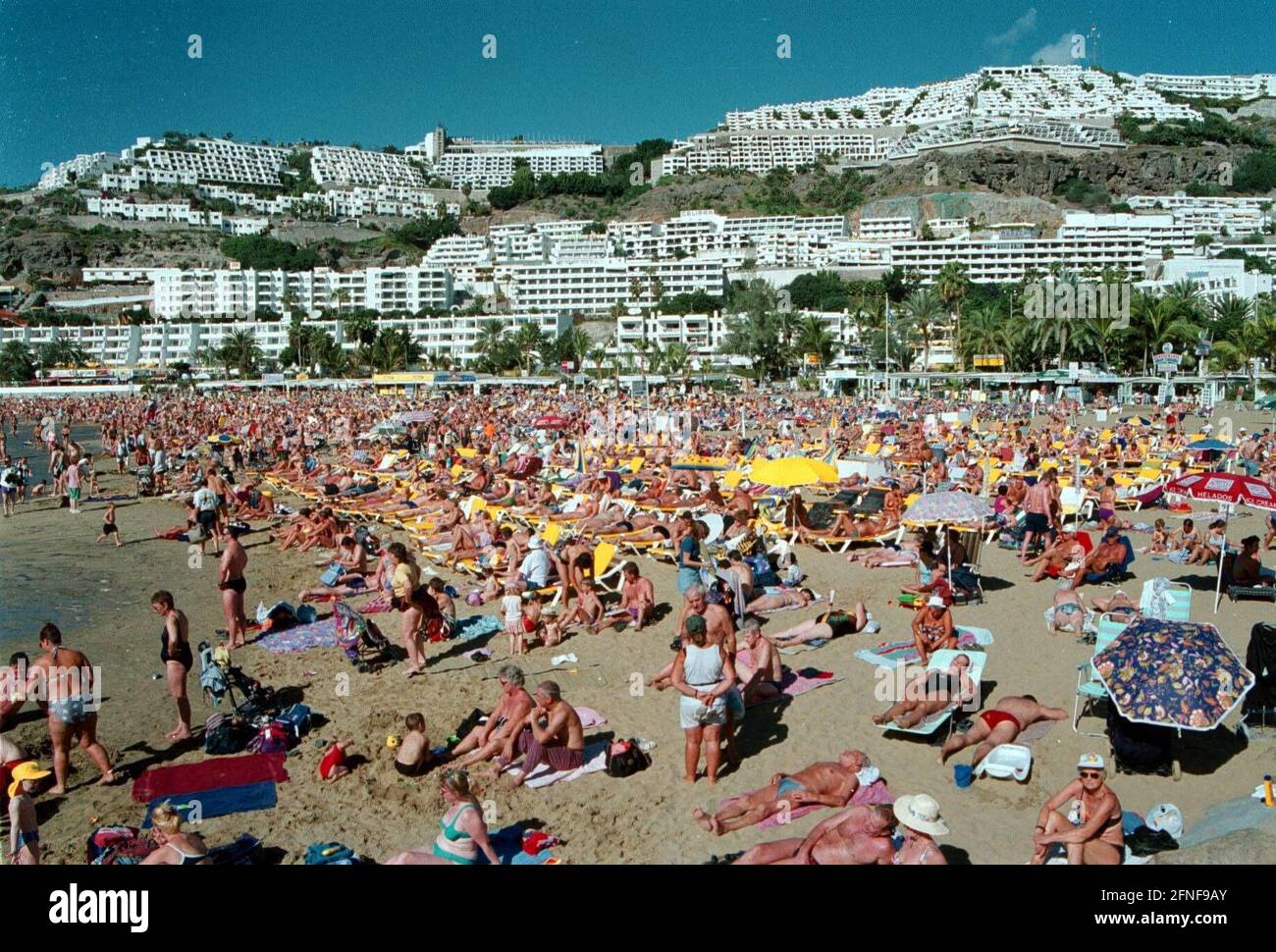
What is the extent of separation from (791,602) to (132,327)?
4099 inches

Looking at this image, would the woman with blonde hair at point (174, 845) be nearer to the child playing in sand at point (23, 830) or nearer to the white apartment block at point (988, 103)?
the child playing in sand at point (23, 830)

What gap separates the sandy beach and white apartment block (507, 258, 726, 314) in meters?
92.3

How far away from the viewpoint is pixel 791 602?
884cm

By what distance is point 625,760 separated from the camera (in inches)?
214

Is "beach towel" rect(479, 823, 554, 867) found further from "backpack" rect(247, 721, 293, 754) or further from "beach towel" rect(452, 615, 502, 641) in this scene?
"beach towel" rect(452, 615, 502, 641)

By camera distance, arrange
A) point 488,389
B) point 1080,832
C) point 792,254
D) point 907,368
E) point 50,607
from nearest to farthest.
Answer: point 1080,832, point 50,607, point 488,389, point 907,368, point 792,254

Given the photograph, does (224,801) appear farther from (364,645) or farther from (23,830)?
(364,645)

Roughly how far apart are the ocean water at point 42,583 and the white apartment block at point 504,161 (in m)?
151

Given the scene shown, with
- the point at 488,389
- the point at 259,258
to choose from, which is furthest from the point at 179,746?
the point at 259,258

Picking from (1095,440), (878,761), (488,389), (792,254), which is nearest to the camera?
(878,761)

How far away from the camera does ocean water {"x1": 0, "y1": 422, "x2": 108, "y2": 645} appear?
9367 millimetres

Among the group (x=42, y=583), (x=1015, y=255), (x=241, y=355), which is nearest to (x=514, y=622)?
(x=42, y=583)

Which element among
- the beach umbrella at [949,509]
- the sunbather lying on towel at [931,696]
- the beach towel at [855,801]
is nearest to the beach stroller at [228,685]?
the beach towel at [855,801]

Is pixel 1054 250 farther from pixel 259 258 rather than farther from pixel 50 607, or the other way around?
pixel 50 607
